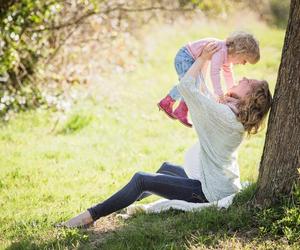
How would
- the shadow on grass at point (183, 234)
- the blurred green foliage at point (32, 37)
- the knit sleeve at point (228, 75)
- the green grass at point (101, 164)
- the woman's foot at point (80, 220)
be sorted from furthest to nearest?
the blurred green foliage at point (32, 37) < the knit sleeve at point (228, 75) < the woman's foot at point (80, 220) < the green grass at point (101, 164) < the shadow on grass at point (183, 234)

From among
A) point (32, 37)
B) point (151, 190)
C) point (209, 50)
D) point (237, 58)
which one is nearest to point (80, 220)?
point (151, 190)

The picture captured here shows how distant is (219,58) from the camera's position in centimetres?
434

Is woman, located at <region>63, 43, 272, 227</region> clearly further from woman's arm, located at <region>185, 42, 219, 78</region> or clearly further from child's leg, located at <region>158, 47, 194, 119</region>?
child's leg, located at <region>158, 47, 194, 119</region>

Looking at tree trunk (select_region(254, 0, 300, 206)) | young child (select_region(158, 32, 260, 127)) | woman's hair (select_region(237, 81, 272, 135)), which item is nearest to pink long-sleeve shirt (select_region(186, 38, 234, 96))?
young child (select_region(158, 32, 260, 127))

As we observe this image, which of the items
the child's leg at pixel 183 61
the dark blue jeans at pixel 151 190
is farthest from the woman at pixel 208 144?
the child's leg at pixel 183 61

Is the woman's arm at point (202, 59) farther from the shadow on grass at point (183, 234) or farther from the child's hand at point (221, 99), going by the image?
the shadow on grass at point (183, 234)

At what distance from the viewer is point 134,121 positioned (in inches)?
307

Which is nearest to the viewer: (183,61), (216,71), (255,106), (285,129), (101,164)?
(285,129)

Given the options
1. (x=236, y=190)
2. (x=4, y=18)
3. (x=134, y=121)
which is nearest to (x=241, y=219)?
(x=236, y=190)

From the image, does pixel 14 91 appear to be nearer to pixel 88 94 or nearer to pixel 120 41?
pixel 88 94

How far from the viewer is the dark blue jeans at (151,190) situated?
13.6 feet

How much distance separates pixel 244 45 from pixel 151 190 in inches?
52.6

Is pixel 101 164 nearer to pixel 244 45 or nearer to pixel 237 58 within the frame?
pixel 237 58

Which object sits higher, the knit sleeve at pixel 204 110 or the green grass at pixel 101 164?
the knit sleeve at pixel 204 110
